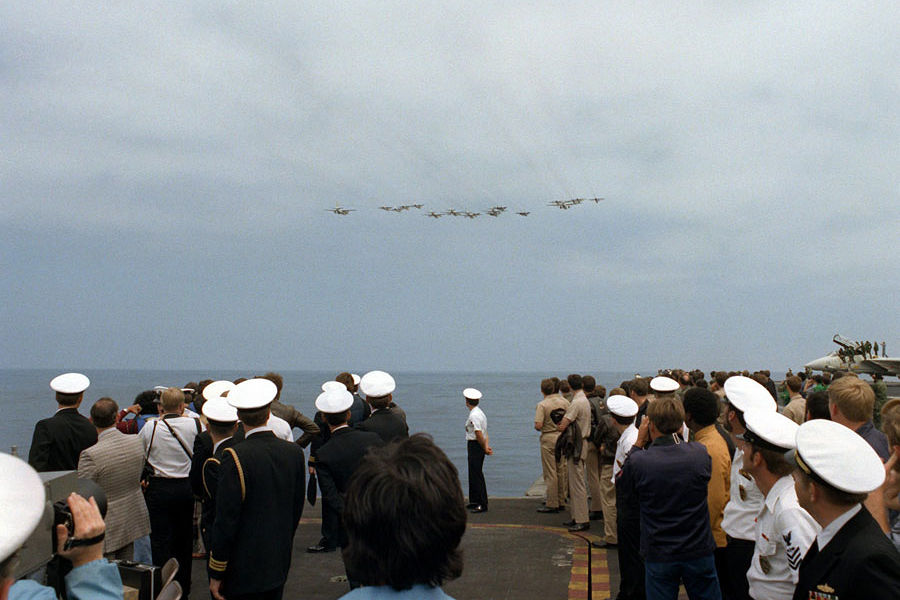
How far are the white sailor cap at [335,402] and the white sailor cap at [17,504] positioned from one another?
14.1 ft

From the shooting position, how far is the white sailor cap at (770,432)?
3830 mm

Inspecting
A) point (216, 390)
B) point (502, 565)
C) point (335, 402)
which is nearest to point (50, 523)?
point (335, 402)

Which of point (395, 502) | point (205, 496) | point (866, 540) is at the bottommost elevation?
point (205, 496)

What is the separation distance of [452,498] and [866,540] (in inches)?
65.0

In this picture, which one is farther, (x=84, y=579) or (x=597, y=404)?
(x=597, y=404)

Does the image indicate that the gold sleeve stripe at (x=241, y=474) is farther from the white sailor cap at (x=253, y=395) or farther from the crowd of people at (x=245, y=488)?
the white sailor cap at (x=253, y=395)

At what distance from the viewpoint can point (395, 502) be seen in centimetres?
189

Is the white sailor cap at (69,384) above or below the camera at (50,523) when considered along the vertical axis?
above

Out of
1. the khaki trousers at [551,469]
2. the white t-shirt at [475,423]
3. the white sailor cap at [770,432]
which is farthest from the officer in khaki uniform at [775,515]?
the white t-shirt at [475,423]

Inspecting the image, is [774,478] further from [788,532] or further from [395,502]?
[395,502]

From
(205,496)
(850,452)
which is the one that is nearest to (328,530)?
(205,496)

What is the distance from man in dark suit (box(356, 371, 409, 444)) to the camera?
655 centimetres

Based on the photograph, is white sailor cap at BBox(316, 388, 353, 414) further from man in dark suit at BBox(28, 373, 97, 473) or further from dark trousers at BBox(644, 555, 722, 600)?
dark trousers at BBox(644, 555, 722, 600)

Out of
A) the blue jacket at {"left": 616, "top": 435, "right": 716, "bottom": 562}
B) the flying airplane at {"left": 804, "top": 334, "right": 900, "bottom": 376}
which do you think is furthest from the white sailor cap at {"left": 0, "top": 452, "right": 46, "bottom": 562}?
the flying airplane at {"left": 804, "top": 334, "right": 900, "bottom": 376}
